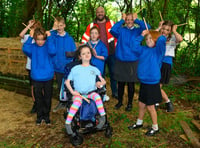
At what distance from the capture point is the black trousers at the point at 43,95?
13.6 feet

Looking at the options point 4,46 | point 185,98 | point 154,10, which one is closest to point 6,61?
point 4,46

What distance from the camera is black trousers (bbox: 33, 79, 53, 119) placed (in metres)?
4.15

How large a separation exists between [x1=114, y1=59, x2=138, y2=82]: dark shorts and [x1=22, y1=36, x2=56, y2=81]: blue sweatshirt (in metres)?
1.34

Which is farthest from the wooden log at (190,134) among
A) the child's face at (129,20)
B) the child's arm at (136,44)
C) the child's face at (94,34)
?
the child's face at (94,34)

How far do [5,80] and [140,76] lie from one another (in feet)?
14.3

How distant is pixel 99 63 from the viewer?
4559 mm

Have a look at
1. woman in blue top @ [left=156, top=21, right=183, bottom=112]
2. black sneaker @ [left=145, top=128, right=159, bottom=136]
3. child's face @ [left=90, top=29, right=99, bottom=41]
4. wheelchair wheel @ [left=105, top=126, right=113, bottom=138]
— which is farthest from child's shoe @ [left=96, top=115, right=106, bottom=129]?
woman in blue top @ [left=156, top=21, right=183, bottom=112]

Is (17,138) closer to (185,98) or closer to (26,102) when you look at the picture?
(26,102)

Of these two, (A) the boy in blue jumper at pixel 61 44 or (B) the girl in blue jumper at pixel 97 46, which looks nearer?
(B) the girl in blue jumper at pixel 97 46

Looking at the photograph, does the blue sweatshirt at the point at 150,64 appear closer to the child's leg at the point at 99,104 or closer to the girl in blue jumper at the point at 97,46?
the child's leg at the point at 99,104

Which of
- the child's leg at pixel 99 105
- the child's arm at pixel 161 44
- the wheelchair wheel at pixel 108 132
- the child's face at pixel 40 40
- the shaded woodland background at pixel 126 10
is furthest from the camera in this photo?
the shaded woodland background at pixel 126 10

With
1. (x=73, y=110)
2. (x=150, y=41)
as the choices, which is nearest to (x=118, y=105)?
(x=73, y=110)

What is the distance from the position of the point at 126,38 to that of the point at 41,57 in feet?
5.35

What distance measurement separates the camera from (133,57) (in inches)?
178
